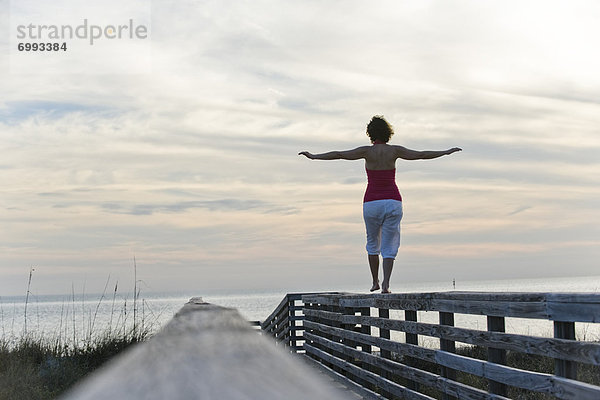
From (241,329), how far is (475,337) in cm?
460

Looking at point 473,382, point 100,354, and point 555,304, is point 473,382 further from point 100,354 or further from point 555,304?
point 100,354

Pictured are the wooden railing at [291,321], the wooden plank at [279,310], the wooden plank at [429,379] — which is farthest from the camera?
the wooden plank at [279,310]

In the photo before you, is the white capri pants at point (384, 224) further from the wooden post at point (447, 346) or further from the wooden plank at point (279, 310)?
the wooden plank at point (279, 310)

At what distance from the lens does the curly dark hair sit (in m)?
8.54

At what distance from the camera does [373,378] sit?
7.97 metres

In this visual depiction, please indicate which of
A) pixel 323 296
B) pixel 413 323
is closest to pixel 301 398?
pixel 413 323

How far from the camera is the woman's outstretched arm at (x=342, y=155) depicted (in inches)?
333

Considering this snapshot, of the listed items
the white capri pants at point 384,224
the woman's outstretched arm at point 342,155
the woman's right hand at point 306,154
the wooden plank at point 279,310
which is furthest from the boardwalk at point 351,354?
the woman's right hand at point 306,154

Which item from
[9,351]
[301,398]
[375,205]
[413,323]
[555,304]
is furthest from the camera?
[9,351]

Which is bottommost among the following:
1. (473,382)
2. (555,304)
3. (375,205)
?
(473,382)

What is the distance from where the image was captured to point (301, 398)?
579mm

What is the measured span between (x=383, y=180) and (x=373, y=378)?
2.40 metres

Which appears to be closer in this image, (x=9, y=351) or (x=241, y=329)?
(x=241, y=329)

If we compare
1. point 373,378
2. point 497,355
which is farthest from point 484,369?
point 373,378
